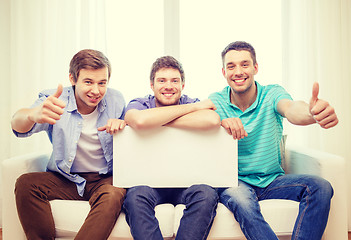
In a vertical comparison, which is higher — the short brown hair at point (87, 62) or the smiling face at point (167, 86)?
the short brown hair at point (87, 62)

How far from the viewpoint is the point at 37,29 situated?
7.75 feet

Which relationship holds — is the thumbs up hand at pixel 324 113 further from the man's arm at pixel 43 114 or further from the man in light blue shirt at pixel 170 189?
the man's arm at pixel 43 114

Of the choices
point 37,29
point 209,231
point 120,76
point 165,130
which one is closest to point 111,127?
point 165,130

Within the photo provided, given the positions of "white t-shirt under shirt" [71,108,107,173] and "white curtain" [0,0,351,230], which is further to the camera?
"white curtain" [0,0,351,230]

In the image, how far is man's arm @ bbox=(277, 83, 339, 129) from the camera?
108 cm

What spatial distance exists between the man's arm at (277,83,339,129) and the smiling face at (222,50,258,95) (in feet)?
0.59

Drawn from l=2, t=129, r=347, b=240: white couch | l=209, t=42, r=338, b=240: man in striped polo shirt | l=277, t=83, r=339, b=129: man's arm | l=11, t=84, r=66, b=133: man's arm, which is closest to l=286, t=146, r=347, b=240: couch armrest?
l=2, t=129, r=347, b=240: white couch

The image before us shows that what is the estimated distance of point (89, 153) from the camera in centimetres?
154

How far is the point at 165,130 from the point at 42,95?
61cm

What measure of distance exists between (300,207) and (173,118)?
0.59 metres

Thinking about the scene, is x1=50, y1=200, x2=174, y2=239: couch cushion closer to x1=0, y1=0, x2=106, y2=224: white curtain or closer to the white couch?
the white couch

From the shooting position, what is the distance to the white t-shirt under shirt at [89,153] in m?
1.53

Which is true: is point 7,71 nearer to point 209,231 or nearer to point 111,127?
point 111,127

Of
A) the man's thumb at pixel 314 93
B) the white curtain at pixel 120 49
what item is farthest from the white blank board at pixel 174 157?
the white curtain at pixel 120 49
